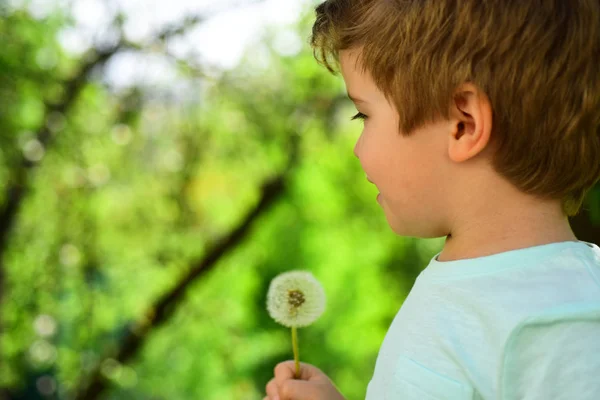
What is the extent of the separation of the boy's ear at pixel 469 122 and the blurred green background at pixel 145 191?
2730 millimetres

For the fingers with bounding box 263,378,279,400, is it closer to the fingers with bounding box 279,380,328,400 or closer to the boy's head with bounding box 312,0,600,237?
the fingers with bounding box 279,380,328,400

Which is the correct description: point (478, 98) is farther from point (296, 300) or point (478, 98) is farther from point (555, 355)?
point (296, 300)

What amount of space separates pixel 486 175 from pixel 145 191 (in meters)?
4.09

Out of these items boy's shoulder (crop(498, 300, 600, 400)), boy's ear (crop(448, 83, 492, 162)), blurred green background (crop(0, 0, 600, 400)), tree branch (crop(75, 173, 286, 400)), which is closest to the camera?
boy's shoulder (crop(498, 300, 600, 400))

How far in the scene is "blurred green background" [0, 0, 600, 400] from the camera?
3.71 meters

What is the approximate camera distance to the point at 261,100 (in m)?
4.08

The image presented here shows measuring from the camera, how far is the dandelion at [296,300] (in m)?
1.00

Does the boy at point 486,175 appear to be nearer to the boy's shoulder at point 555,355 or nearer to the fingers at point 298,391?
the boy's shoulder at point 555,355

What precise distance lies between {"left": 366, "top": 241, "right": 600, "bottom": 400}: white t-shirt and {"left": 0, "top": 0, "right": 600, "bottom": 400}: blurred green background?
282 cm

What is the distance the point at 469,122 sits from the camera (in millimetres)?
731

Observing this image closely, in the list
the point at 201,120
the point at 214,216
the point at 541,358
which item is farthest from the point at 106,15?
the point at 541,358

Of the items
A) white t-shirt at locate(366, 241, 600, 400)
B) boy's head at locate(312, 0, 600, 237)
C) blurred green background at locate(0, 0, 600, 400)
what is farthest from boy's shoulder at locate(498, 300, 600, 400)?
blurred green background at locate(0, 0, 600, 400)

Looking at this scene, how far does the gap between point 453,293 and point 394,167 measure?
0.16 meters

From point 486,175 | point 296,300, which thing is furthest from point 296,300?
point 486,175
